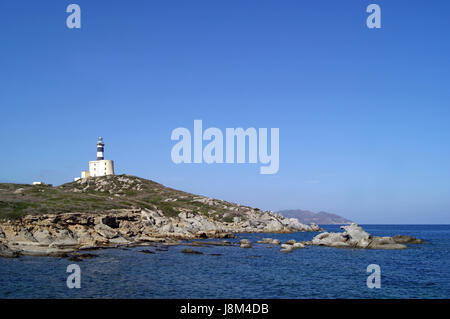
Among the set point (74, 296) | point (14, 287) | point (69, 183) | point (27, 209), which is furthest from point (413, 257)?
point (69, 183)

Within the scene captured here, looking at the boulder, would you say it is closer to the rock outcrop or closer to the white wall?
the rock outcrop

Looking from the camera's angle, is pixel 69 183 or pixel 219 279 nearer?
pixel 219 279

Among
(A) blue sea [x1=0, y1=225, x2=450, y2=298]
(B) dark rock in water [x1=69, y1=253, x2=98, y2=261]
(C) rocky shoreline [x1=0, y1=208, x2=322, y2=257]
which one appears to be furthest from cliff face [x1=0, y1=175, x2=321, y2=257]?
(A) blue sea [x1=0, y1=225, x2=450, y2=298]

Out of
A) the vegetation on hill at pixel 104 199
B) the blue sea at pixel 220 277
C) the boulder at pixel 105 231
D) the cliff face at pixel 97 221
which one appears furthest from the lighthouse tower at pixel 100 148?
the blue sea at pixel 220 277

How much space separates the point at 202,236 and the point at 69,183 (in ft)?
316

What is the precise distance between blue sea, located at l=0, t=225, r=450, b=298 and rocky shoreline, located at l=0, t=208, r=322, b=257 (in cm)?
756

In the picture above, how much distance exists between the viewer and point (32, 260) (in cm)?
4647

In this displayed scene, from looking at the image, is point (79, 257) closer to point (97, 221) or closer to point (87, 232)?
point (87, 232)

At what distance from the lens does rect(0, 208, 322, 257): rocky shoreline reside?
5719cm

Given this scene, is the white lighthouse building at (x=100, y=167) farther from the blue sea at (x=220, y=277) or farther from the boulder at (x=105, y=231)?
the blue sea at (x=220, y=277)

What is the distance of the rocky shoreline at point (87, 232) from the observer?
5719 cm

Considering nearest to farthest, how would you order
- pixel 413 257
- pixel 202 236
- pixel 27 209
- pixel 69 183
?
pixel 413 257
pixel 27 209
pixel 202 236
pixel 69 183

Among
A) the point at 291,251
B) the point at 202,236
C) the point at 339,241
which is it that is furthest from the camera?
the point at 202,236

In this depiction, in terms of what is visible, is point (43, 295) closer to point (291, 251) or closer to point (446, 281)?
point (446, 281)
